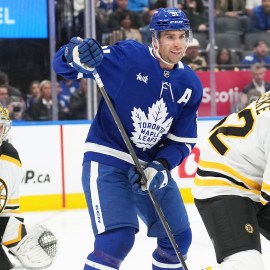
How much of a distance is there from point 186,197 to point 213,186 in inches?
134

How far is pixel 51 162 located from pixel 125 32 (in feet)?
4.39

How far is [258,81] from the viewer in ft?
20.2

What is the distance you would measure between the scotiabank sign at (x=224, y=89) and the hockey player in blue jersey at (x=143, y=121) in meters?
3.09

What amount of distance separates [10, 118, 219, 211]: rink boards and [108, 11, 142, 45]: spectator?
88 centimetres

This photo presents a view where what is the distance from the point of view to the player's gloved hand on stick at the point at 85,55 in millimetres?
2711

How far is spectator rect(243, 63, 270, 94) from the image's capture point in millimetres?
6125

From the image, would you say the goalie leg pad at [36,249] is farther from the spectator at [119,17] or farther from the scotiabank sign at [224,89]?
the spectator at [119,17]

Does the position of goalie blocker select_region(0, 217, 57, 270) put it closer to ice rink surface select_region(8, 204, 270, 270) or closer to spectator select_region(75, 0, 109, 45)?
ice rink surface select_region(8, 204, 270, 270)

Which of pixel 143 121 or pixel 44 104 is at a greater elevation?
pixel 143 121

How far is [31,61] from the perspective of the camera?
5.79 meters

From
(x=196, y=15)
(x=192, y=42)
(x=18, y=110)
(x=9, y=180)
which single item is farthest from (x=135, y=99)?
(x=196, y=15)

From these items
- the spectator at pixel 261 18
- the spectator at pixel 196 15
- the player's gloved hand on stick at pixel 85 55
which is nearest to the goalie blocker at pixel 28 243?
the player's gloved hand on stick at pixel 85 55

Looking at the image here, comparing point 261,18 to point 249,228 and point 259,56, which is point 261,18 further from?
point 249,228

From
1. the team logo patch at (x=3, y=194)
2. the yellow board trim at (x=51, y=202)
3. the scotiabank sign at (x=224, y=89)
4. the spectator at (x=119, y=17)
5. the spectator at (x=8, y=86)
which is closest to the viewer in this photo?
the team logo patch at (x=3, y=194)
